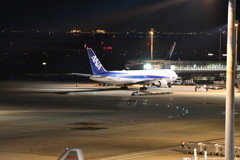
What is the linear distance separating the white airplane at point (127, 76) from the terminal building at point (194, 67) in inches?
858

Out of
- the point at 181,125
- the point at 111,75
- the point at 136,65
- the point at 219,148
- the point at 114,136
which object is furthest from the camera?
the point at 136,65

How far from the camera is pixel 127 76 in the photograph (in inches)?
3516

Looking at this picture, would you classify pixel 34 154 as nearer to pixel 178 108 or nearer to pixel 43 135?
pixel 43 135

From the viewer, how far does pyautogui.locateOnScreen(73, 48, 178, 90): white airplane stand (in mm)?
86812

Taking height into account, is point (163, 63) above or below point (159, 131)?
above

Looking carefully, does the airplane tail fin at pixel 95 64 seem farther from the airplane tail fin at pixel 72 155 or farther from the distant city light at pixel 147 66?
the airplane tail fin at pixel 72 155

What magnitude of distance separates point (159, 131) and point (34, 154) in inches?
430

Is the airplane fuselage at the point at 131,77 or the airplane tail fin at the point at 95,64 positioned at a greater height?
the airplane tail fin at the point at 95,64

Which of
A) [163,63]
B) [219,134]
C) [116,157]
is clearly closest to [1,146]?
[116,157]

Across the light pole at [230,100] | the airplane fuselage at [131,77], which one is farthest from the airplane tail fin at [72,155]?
the airplane fuselage at [131,77]

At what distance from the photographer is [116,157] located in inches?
869

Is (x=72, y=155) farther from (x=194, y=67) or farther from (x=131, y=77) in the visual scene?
(x=194, y=67)

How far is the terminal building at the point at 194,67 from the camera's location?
119 m

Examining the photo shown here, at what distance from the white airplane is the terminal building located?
21787 millimetres
